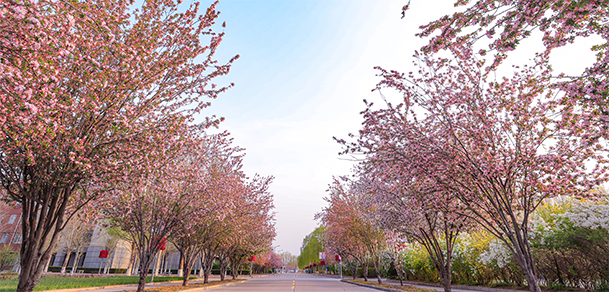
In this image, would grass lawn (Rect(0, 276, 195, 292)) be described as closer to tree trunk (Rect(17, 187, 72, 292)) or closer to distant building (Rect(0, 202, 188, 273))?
tree trunk (Rect(17, 187, 72, 292))

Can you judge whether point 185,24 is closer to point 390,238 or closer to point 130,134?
point 130,134

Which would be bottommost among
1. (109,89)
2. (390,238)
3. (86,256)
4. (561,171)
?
(86,256)

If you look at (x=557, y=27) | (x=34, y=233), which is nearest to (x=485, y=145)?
(x=557, y=27)

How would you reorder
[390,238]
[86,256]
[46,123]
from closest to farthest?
[46,123], [390,238], [86,256]

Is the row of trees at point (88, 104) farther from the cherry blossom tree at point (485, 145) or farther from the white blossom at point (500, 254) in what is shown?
the white blossom at point (500, 254)

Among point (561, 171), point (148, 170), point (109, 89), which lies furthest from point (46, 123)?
point (561, 171)

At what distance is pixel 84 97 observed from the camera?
632 cm

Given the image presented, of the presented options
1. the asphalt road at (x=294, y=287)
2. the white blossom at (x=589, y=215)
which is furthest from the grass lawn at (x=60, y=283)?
the white blossom at (x=589, y=215)

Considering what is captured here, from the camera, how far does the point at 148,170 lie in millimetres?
6945

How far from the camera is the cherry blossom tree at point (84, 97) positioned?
5.14 m

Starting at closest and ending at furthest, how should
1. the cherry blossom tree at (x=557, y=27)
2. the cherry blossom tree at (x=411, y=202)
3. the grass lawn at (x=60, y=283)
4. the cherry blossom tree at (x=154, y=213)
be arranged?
1. the cherry blossom tree at (x=557, y=27)
2. the cherry blossom tree at (x=411, y=202)
3. the cherry blossom tree at (x=154, y=213)
4. the grass lawn at (x=60, y=283)

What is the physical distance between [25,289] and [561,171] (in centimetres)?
1295

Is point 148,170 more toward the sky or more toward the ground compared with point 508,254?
more toward the sky

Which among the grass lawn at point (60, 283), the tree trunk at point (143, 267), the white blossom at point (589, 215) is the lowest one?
the grass lawn at point (60, 283)
